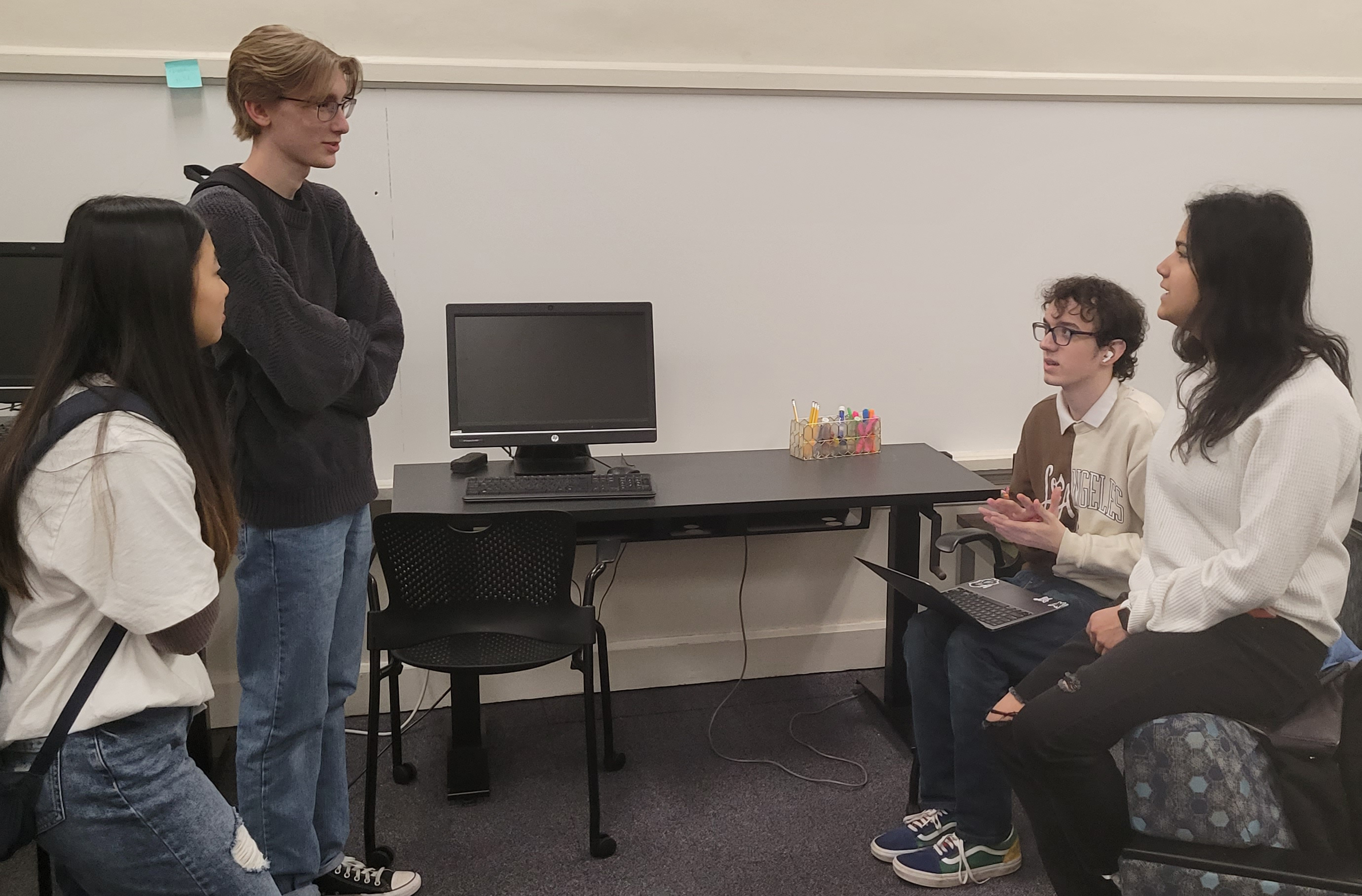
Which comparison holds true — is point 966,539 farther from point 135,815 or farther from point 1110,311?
point 135,815

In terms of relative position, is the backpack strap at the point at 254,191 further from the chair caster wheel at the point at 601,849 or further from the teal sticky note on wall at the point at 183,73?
the chair caster wheel at the point at 601,849

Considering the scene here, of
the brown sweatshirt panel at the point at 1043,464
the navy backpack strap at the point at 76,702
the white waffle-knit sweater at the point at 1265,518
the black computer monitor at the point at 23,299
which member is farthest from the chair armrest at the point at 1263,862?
the black computer monitor at the point at 23,299

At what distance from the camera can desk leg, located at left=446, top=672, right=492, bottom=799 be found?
2434 millimetres

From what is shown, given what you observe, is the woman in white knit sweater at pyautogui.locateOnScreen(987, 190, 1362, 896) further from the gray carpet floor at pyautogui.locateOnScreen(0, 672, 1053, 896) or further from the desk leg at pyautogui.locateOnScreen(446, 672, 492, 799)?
the desk leg at pyautogui.locateOnScreen(446, 672, 492, 799)

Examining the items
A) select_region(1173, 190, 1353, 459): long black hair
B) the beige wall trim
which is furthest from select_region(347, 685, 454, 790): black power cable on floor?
select_region(1173, 190, 1353, 459): long black hair

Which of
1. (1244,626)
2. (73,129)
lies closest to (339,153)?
(73,129)

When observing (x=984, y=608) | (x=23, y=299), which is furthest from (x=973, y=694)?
(x=23, y=299)

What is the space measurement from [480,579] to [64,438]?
107 centimetres

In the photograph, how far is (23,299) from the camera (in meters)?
2.29

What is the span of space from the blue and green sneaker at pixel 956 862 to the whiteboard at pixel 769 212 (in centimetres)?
128

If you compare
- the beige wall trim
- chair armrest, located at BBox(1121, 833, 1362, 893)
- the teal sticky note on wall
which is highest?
the beige wall trim

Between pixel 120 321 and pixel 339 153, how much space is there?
1.62 metres

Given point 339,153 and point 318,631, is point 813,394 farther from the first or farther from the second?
point 318,631

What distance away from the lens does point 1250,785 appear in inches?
62.4
